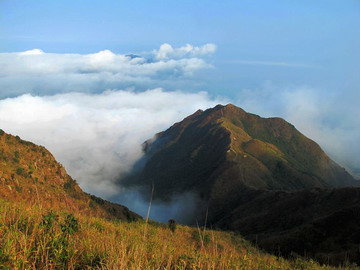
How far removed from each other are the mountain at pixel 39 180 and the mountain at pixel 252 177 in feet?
38.4

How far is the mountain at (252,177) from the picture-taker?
5650 centimetres

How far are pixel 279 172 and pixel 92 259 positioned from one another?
414ft

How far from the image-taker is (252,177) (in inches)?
4395

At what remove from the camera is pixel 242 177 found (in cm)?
10744

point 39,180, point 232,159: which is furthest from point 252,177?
point 39,180

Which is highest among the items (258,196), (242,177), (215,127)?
(215,127)

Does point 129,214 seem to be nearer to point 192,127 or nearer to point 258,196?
point 258,196

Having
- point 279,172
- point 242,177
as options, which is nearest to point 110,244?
point 242,177

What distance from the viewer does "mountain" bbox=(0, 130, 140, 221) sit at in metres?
25.4

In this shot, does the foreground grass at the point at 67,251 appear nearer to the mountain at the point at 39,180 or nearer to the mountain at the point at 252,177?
the mountain at the point at 39,180

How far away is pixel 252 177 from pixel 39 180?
87.0m

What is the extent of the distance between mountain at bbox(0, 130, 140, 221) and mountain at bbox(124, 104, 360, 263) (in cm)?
1169

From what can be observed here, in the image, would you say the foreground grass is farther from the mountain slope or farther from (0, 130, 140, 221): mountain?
the mountain slope

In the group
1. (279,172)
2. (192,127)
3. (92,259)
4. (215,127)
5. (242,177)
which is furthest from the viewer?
(192,127)
